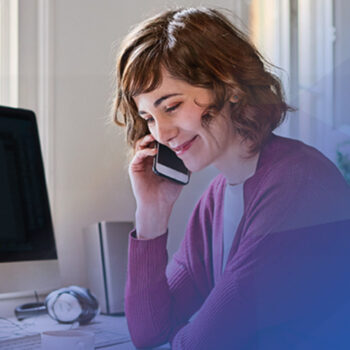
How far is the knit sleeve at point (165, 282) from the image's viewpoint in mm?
752

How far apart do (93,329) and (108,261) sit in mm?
115

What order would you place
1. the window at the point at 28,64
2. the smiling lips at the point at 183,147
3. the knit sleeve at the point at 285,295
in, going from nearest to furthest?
the knit sleeve at the point at 285,295, the smiling lips at the point at 183,147, the window at the point at 28,64

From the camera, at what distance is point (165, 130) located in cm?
73

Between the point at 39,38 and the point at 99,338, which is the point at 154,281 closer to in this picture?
the point at 99,338

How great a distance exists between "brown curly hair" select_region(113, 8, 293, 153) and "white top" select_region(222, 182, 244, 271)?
0.06 meters

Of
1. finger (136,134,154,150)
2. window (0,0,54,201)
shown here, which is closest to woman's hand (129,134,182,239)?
finger (136,134,154,150)

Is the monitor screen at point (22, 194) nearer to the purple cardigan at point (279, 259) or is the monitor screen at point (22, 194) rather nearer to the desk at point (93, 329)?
the desk at point (93, 329)

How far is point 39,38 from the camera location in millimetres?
1003

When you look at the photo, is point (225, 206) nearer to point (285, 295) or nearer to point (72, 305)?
point (285, 295)

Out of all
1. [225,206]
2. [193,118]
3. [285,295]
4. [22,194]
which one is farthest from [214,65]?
[22,194]

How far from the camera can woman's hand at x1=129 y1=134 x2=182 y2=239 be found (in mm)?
780

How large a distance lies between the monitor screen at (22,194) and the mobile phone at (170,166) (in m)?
0.27

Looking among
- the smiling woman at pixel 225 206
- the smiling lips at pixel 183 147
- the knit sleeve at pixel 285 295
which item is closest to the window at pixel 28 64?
the smiling woman at pixel 225 206

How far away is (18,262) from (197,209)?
321 mm
